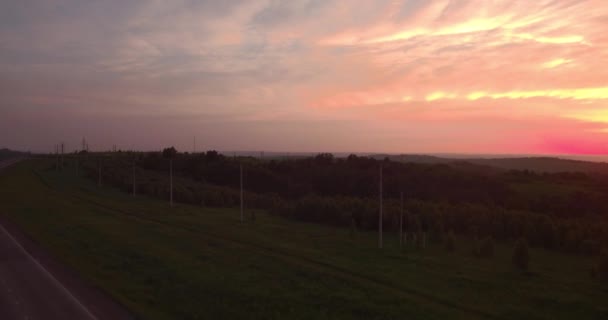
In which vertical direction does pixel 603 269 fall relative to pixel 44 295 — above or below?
below

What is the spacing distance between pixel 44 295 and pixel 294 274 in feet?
30.9

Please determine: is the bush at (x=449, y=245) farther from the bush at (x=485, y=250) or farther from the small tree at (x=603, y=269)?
the small tree at (x=603, y=269)

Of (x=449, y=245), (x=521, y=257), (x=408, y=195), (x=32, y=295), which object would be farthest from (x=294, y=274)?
(x=408, y=195)

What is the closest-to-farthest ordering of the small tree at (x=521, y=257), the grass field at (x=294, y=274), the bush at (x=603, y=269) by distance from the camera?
the grass field at (x=294, y=274) < the bush at (x=603, y=269) < the small tree at (x=521, y=257)

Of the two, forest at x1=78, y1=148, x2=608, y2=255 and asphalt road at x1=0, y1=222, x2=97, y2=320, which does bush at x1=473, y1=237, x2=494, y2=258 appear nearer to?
forest at x1=78, y1=148, x2=608, y2=255

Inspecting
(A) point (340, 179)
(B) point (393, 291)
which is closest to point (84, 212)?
(B) point (393, 291)

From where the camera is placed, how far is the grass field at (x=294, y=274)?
52.4 feet

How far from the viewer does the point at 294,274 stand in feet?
67.6

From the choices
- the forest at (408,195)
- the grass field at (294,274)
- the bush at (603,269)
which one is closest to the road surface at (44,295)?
the grass field at (294,274)

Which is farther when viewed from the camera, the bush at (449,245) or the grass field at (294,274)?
the bush at (449,245)

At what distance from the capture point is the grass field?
1598 cm

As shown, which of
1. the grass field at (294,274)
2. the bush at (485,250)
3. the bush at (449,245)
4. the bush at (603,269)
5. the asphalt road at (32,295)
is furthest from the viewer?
the bush at (449,245)

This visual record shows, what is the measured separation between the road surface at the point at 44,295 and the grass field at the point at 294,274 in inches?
31.2

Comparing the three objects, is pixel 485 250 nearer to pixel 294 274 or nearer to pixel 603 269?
pixel 603 269
